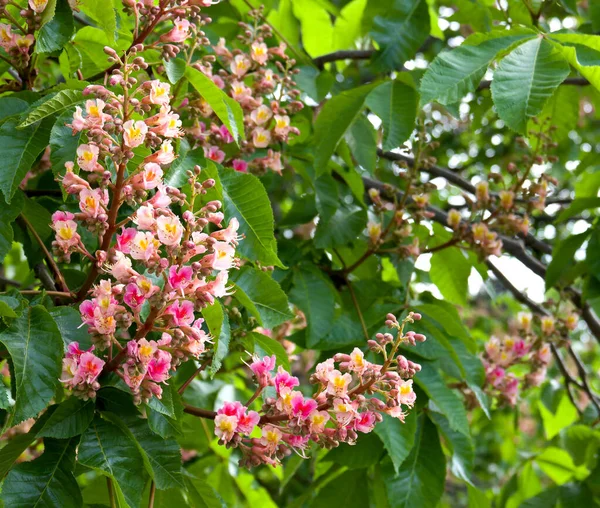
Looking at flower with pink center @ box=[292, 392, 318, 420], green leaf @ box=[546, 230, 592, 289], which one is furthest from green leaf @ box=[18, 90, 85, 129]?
green leaf @ box=[546, 230, 592, 289]

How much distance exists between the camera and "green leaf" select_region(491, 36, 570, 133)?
1.51 m

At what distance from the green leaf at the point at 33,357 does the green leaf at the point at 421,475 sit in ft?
3.23

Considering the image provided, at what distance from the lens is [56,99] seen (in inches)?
53.4

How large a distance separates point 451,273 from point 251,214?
40.1 inches

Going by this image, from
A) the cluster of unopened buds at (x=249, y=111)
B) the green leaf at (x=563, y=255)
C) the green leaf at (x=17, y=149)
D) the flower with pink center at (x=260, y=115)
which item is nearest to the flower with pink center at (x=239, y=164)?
the cluster of unopened buds at (x=249, y=111)

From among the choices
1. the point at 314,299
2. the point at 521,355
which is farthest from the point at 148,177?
the point at 521,355

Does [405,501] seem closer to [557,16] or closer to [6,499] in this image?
[6,499]

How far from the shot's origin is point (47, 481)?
1.27 meters

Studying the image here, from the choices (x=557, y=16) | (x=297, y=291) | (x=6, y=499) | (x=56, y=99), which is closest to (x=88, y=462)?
(x=6, y=499)

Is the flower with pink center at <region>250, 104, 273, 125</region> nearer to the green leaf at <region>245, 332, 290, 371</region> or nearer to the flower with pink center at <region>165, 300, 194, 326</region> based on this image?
the green leaf at <region>245, 332, 290, 371</region>

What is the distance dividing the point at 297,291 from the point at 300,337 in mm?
126

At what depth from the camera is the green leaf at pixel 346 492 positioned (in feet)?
6.79

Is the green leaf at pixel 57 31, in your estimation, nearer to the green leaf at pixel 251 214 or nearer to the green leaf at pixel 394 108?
the green leaf at pixel 251 214

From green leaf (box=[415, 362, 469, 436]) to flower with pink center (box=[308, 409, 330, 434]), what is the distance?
752 mm
